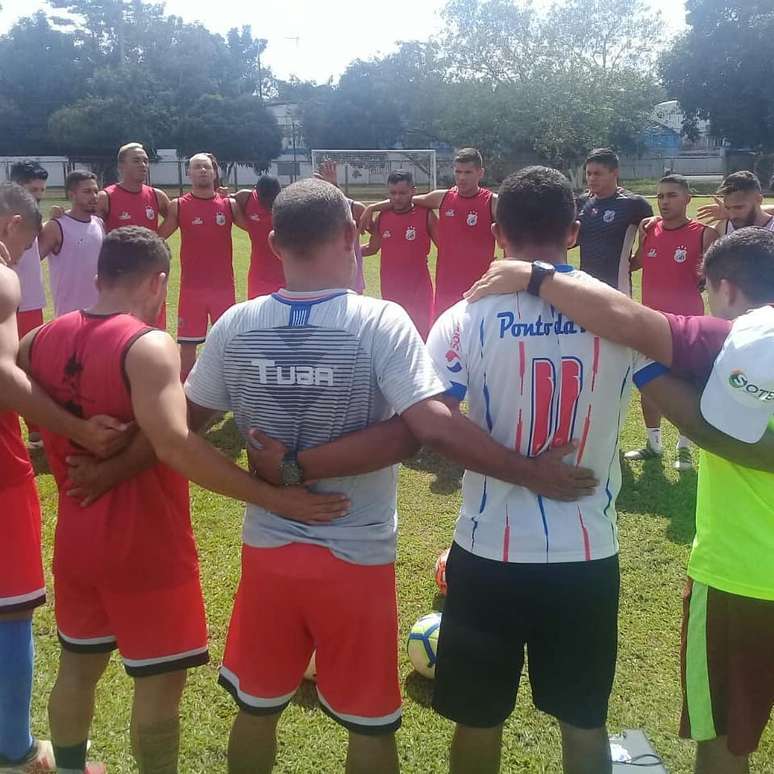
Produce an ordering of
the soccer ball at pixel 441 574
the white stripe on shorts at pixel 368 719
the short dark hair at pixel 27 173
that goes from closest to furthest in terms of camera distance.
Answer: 1. the white stripe on shorts at pixel 368 719
2. the soccer ball at pixel 441 574
3. the short dark hair at pixel 27 173

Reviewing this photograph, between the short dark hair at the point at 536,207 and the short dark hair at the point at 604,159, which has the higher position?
the short dark hair at the point at 604,159

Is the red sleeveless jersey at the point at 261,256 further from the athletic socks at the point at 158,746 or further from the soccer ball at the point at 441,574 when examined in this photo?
the athletic socks at the point at 158,746

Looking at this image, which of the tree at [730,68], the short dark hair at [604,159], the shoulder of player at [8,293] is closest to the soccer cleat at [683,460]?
the short dark hair at [604,159]

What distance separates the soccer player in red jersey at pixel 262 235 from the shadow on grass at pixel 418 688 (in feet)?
16.9

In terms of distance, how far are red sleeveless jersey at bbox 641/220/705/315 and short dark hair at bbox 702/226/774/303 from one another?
4261mm

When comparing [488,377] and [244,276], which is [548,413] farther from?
[244,276]

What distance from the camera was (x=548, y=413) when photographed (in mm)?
2254

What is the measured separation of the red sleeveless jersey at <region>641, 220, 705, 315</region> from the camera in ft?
21.0

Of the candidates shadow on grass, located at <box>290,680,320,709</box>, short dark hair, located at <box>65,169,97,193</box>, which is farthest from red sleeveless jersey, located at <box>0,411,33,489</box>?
short dark hair, located at <box>65,169,97,193</box>

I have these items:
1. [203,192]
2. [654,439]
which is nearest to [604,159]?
[654,439]

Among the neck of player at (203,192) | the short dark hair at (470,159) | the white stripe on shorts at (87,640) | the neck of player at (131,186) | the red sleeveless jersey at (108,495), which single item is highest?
the short dark hair at (470,159)

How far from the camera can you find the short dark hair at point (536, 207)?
7.49 feet

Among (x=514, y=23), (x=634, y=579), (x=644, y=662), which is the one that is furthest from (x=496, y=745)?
(x=514, y=23)

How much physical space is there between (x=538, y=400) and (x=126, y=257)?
4.44ft
